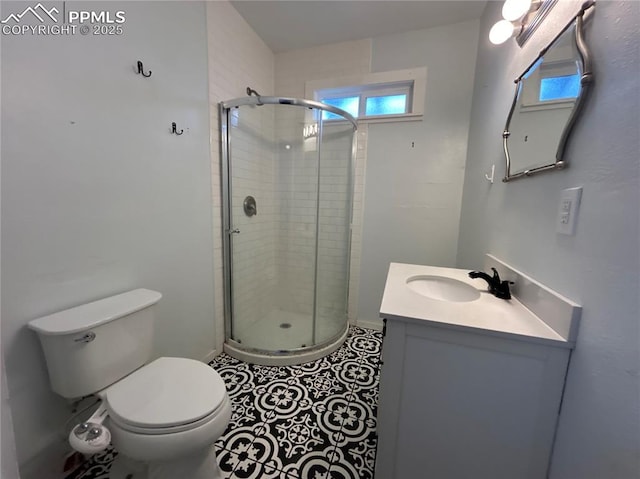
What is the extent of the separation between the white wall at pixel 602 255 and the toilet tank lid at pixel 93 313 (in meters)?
1.60

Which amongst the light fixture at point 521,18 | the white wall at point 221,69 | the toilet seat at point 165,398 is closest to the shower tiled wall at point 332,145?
the white wall at point 221,69

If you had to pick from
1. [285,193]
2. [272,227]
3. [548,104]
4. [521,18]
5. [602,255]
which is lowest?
[272,227]

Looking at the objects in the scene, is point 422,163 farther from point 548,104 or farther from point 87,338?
point 87,338

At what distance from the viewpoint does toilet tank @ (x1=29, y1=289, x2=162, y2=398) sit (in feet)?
3.09

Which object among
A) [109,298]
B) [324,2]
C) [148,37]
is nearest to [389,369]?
[109,298]

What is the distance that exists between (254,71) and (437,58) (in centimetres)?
152

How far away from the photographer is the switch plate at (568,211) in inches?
29.4

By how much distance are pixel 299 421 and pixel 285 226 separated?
1.60 metres

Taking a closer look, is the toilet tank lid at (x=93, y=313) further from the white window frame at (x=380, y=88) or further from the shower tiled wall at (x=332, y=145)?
the white window frame at (x=380, y=88)

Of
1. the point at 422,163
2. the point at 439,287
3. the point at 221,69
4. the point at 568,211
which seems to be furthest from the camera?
the point at 422,163

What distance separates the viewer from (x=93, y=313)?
1.04 metres

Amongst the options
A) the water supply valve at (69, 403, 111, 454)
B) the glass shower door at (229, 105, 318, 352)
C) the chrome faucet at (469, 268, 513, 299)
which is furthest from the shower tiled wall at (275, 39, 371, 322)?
the water supply valve at (69, 403, 111, 454)

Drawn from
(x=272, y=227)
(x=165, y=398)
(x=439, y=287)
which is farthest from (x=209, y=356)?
(x=439, y=287)

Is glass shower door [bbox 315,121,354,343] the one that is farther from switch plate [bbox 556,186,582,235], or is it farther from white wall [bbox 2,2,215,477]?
switch plate [bbox 556,186,582,235]
